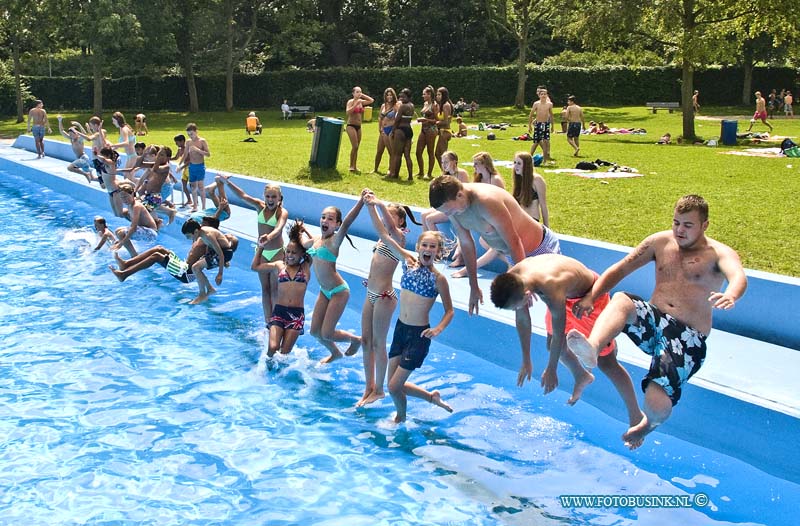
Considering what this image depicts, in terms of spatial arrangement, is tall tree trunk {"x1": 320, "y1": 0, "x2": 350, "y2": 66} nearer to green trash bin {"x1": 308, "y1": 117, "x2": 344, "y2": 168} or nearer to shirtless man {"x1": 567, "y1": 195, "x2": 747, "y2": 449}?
green trash bin {"x1": 308, "y1": 117, "x2": 344, "y2": 168}

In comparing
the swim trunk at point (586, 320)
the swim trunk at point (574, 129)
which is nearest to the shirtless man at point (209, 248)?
the swim trunk at point (586, 320)

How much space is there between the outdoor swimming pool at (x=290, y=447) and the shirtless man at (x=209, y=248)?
0.84 metres

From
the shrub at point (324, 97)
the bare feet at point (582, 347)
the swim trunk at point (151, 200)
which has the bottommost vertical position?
the bare feet at point (582, 347)

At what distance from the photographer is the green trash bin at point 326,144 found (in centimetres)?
1678

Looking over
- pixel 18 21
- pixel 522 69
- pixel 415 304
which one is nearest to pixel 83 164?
pixel 415 304

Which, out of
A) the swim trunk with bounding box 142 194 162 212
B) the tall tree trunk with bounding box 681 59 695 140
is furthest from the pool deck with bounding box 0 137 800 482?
the tall tree trunk with bounding box 681 59 695 140

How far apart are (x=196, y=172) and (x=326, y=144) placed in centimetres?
307

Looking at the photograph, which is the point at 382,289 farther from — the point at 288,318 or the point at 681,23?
the point at 681,23

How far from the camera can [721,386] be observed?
19.7 feet

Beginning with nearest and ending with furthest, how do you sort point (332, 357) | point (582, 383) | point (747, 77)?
point (582, 383), point (332, 357), point (747, 77)

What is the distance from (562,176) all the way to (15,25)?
2862 cm

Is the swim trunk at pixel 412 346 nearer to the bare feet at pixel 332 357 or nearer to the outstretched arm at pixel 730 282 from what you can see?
the bare feet at pixel 332 357

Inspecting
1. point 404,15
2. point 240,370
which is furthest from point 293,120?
point 240,370

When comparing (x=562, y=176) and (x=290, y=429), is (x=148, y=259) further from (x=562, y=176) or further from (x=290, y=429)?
(x=562, y=176)
